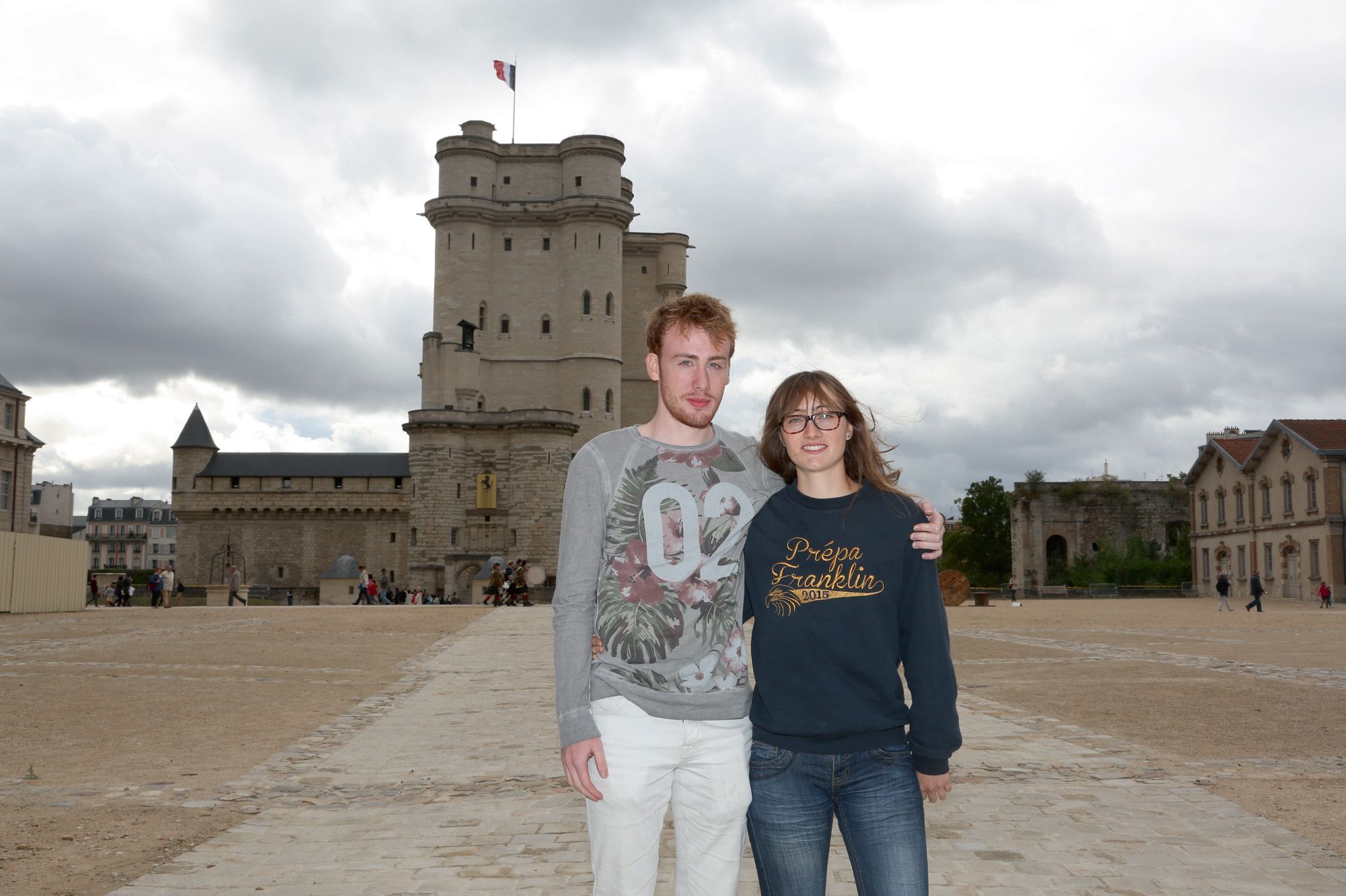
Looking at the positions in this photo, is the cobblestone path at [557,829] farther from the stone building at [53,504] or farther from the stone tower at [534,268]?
the stone building at [53,504]

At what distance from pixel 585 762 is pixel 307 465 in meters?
64.1

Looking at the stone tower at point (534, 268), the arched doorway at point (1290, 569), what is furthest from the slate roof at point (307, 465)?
the arched doorway at point (1290, 569)

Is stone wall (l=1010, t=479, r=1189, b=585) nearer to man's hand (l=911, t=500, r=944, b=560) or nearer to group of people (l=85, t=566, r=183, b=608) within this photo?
group of people (l=85, t=566, r=183, b=608)

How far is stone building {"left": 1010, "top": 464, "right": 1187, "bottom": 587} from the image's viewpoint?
2172 inches

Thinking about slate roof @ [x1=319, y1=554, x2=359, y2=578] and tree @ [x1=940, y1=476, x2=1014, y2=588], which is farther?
tree @ [x1=940, y1=476, x2=1014, y2=588]

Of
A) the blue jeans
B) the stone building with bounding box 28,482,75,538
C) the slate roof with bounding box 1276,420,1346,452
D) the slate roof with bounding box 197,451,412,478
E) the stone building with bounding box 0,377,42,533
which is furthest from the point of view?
the stone building with bounding box 28,482,75,538

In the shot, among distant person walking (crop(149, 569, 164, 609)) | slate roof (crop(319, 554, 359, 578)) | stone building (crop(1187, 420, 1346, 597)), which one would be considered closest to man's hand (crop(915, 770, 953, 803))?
distant person walking (crop(149, 569, 164, 609))

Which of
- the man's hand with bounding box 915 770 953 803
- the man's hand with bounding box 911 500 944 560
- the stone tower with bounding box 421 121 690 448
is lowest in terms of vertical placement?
the man's hand with bounding box 915 770 953 803

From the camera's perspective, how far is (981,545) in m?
66.3

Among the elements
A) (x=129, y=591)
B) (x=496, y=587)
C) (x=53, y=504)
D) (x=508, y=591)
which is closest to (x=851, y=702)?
(x=508, y=591)

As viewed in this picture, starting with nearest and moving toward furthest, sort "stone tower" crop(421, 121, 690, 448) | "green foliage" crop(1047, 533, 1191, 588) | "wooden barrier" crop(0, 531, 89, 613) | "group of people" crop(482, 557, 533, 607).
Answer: "wooden barrier" crop(0, 531, 89, 613) → "group of people" crop(482, 557, 533, 607) → "green foliage" crop(1047, 533, 1191, 588) → "stone tower" crop(421, 121, 690, 448)

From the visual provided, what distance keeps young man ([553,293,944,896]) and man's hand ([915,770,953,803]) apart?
1.51 ft

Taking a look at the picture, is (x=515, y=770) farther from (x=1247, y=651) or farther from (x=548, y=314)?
(x=548, y=314)

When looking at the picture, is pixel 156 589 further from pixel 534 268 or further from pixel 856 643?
pixel 856 643
